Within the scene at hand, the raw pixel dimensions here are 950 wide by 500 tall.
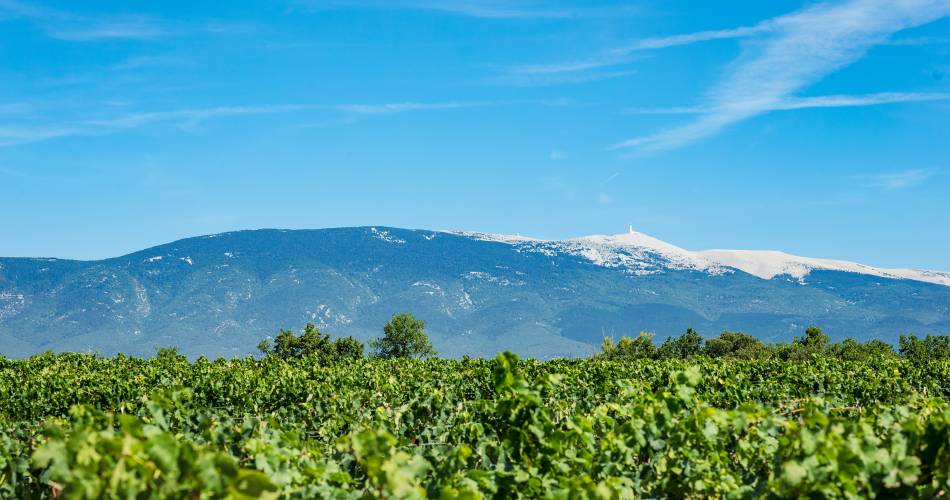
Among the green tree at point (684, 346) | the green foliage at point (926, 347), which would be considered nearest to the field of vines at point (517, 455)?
the green foliage at point (926, 347)

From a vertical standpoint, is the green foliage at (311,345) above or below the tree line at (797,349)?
below

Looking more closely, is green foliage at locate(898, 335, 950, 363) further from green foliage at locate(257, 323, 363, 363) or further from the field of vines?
the field of vines

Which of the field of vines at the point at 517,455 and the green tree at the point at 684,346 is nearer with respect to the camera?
the field of vines at the point at 517,455

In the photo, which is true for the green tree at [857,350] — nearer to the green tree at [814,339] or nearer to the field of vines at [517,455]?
the green tree at [814,339]

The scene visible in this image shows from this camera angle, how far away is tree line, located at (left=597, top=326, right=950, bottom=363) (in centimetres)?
6097

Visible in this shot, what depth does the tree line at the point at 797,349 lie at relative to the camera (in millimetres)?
60969

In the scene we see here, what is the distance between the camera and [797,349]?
214ft

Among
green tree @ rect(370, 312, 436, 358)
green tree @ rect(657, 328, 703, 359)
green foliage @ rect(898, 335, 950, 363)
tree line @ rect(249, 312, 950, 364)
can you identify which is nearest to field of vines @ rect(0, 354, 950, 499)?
tree line @ rect(249, 312, 950, 364)

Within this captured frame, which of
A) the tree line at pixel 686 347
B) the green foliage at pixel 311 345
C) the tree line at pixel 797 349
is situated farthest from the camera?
the green foliage at pixel 311 345

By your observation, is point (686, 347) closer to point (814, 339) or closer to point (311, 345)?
point (814, 339)

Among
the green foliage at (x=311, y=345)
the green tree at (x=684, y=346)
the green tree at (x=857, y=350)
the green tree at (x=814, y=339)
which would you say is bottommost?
the green foliage at (x=311, y=345)

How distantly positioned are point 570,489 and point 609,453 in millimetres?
2370

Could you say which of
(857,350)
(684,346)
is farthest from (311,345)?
(857,350)

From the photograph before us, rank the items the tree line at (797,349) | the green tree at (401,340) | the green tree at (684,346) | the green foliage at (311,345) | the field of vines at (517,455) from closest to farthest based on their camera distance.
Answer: the field of vines at (517,455)
the tree line at (797,349)
the green foliage at (311,345)
the green tree at (684,346)
the green tree at (401,340)
